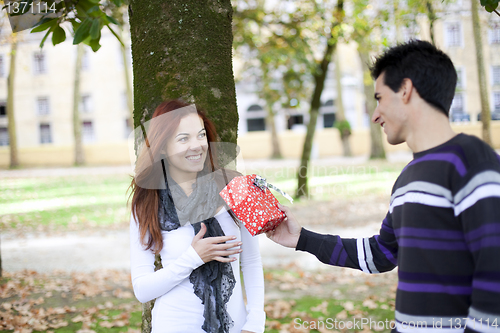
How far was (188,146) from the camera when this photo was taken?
2.03 m

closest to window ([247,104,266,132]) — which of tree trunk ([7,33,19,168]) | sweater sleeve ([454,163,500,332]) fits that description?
tree trunk ([7,33,19,168])

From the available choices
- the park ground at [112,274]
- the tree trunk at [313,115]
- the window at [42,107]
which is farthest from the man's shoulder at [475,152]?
the window at [42,107]

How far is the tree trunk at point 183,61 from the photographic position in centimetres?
242

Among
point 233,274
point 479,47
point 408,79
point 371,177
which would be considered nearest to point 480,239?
point 408,79

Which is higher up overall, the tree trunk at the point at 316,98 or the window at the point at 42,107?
the window at the point at 42,107

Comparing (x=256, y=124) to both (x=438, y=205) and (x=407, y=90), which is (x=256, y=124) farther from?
(x=438, y=205)

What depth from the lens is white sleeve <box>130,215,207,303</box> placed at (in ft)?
6.16

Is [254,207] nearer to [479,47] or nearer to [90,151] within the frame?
[479,47]

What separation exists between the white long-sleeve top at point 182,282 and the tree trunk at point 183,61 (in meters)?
0.60

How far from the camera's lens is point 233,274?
2080mm

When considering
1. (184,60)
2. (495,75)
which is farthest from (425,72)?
(495,75)

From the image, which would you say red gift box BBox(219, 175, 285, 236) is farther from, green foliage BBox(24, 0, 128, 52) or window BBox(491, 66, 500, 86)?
window BBox(491, 66, 500, 86)

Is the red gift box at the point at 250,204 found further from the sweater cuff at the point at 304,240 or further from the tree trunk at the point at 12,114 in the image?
the tree trunk at the point at 12,114

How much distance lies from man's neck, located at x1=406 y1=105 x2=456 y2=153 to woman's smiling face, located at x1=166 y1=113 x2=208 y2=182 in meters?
0.99
